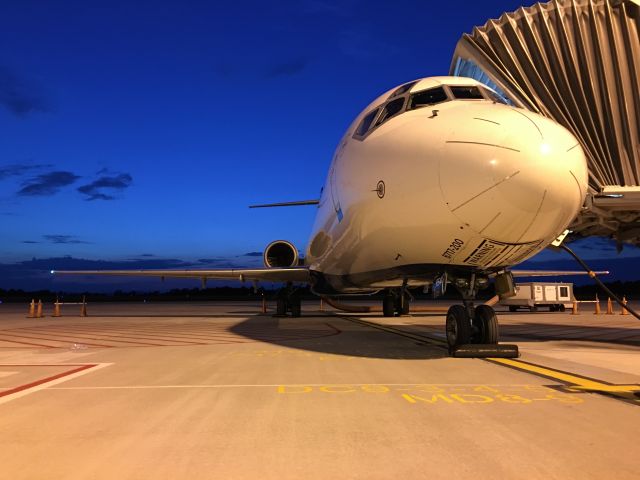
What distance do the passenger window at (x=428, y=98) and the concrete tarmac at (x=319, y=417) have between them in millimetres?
4012

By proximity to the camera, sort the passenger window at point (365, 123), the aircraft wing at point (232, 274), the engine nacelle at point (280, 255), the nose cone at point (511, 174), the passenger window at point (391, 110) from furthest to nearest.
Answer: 1. the engine nacelle at point (280, 255)
2. the aircraft wing at point (232, 274)
3. the passenger window at point (365, 123)
4. the passenger window at point (391, 110)
5. the nose cone at point (511, 174)

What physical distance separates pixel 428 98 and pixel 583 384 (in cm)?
470

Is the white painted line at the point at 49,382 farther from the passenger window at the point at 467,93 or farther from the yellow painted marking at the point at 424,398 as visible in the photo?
the passenger window at the point at 467,93

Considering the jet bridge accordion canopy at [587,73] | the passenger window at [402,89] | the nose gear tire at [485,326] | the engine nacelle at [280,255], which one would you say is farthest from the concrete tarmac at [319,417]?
the engine nacelle at [280,255]

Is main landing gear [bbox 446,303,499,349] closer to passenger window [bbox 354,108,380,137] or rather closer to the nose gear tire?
the nose gear tire

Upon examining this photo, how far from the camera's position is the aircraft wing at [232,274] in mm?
17734

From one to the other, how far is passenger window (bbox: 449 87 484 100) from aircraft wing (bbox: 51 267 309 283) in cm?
1051

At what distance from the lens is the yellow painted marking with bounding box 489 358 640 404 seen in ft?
16.7

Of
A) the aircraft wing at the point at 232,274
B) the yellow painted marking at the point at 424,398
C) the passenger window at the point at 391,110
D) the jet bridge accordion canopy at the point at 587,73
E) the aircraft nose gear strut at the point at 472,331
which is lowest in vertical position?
the yellow painted marking at the point at 424,398

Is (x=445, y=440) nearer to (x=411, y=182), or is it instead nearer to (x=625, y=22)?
(x=411, y=182)

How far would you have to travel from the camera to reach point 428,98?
7879 millimetres

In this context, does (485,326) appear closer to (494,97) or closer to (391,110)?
(494,97)

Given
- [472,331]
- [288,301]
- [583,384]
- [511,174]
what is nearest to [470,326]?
[472,331]

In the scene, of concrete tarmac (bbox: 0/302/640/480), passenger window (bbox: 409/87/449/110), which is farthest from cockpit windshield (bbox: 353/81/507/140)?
concrete tarmac (bbox: 0/302/640/480)
